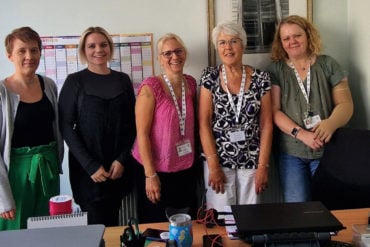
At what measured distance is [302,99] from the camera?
7.94ft

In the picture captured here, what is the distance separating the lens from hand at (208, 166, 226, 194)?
89.5 inches

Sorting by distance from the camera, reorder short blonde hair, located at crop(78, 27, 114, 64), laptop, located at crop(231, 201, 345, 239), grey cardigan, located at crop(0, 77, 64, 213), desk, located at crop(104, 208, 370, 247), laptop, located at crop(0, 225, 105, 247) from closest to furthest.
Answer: laptop, located at crop(0, 225, 105, 247)
laptop, located at crop(231, 201, 345, 239)
desk, located at crop(104, 208, 370, 247)
grey cardigan, located at crop(0, 77, 64, 213)
short blonde hair, located at crop(78, 27, 114, 64)

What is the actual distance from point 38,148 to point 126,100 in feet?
1.92

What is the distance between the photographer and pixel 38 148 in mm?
2139

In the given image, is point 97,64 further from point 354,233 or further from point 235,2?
Result: point 354,233

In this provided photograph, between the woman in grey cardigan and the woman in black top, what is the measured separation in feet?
0.50

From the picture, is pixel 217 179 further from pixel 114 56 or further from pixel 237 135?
pixel 114 56

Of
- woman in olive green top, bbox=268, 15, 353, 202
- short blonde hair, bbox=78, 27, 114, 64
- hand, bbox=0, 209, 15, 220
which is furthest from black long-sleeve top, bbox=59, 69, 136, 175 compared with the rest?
woman in olive green top, bbox=268, 15, 353, 202

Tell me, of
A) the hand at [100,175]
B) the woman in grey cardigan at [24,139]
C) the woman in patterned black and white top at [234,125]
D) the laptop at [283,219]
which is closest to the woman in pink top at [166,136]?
the woman in patterned black and white top at [234,125]

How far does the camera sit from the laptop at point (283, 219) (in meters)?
1.31

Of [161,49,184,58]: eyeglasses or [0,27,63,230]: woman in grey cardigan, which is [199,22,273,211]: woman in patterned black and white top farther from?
[0,27,63,230]: woman in grey cardigan

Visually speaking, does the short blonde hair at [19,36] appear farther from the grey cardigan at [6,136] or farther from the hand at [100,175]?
the hand at [100,175]

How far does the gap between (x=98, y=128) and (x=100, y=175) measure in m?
0.28

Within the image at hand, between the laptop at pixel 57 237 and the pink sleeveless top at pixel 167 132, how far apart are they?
43.1 inches
